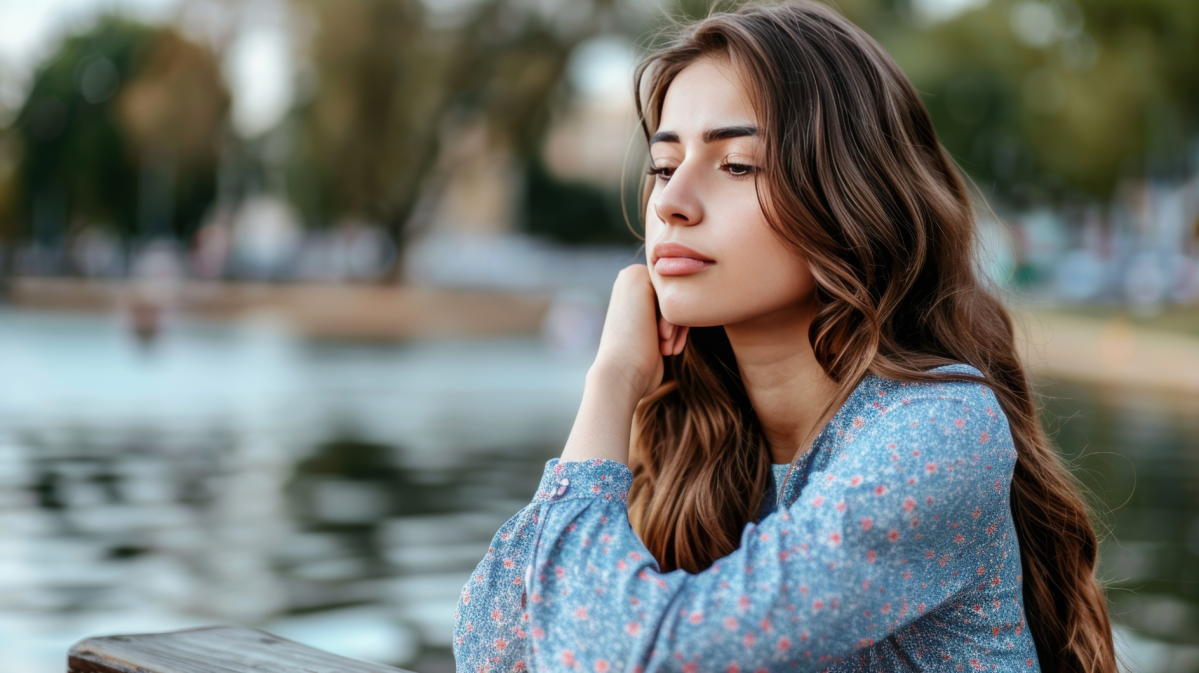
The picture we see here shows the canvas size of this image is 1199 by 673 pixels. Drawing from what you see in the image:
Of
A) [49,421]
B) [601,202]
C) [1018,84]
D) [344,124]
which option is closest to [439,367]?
[49,421]

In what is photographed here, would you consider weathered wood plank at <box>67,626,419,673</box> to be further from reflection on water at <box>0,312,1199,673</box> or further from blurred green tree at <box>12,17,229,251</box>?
blurred green tree at <box>12,17,229,251</box>

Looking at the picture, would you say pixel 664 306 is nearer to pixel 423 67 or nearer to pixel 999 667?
pixel 999 667

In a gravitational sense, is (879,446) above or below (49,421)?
above

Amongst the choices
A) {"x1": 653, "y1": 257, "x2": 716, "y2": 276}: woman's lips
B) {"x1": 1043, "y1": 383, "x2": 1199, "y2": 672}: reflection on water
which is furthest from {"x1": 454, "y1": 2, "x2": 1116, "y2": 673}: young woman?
{"x1": 1043, "y1": 383, "x2": 1199, "y2": 672}: reflection on water

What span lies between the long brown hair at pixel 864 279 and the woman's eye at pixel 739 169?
0.04 meters

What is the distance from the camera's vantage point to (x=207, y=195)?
2140 inches

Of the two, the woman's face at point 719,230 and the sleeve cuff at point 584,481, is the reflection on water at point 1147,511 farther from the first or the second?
the sleeve cuff at point 584,481

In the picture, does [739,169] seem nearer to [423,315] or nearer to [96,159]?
[423,315]

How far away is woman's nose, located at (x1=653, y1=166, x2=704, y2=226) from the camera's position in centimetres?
162

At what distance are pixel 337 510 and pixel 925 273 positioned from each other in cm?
611

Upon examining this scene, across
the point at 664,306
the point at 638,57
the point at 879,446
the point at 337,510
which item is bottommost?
the point at 337,510

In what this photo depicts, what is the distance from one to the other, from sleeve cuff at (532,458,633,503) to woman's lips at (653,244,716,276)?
1.04 ft


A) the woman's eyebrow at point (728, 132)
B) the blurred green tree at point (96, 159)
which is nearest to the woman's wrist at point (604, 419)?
the woman's eyebrow at point (728, 132)

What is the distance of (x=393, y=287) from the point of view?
34.9 m
